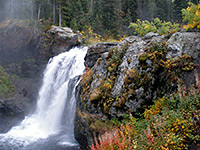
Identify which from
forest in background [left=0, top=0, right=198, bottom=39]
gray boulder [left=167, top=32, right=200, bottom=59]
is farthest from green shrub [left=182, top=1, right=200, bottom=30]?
forest in background [left=0, top=0, right=198, bottom=39]

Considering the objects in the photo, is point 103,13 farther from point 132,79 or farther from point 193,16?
point 132,79

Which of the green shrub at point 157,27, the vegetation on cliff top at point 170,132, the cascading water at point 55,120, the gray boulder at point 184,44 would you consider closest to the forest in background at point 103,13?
the cascading water at point 55,120

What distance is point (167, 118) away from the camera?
4.72 m

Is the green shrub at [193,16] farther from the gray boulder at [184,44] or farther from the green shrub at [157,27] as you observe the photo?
the green shrub at [157,27]

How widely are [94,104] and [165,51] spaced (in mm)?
3976

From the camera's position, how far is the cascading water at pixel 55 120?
11.3m

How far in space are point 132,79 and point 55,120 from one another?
893 cm

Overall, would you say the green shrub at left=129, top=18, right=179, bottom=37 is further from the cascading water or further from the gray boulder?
the cascading water

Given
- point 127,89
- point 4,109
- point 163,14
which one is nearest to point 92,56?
point 127,89

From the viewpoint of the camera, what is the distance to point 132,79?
6.71 m

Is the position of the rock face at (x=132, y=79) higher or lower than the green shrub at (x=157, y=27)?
lower

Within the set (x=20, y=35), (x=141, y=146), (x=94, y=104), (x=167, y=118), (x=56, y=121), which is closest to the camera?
(x=141, y=146)

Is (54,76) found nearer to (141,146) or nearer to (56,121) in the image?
(56,121)

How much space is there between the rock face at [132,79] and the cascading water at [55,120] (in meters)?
3.42
